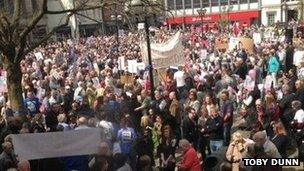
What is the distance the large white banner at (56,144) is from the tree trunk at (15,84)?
6.53 feet

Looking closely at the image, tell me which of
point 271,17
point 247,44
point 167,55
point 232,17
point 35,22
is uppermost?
point 35,22

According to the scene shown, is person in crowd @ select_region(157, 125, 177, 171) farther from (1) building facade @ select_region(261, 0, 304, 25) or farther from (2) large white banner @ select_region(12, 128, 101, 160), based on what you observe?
(1) building facade @ select_region(261, 0, 304, 25)

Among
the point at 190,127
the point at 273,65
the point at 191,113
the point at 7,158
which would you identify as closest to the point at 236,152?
the point at 190,127

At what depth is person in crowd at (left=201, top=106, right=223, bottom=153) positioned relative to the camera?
11.5m

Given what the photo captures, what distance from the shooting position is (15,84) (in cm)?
1099

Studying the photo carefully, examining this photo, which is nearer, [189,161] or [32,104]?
[189,161]

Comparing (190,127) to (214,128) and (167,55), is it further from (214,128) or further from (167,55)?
(167,55)

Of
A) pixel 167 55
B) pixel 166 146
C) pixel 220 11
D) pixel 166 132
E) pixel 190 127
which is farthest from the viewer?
pixel 220 11

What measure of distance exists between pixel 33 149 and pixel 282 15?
68851 mm

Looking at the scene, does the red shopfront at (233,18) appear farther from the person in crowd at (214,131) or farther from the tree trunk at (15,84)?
the tree trunk at (15,84)

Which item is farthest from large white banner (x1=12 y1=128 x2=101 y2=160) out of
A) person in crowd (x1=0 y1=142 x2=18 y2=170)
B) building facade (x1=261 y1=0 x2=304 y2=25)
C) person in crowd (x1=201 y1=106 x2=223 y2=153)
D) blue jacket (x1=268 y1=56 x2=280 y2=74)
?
building facade (x1=261 y1=0 x2=304 y2=25)

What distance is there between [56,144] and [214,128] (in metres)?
3.62

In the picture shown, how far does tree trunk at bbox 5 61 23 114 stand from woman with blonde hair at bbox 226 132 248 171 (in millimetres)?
4445

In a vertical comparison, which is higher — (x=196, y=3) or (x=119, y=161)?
(x=196, y=3)
